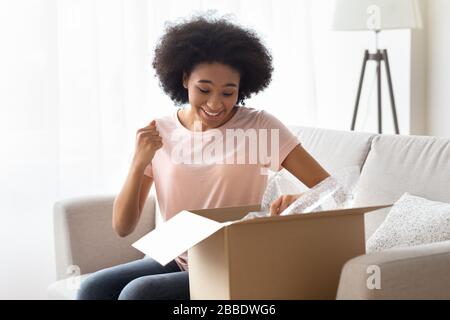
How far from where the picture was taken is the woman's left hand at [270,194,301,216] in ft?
5.72

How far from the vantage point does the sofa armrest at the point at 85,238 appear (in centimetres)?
250

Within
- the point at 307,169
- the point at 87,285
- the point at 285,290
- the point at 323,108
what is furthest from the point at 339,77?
the point at 285,290

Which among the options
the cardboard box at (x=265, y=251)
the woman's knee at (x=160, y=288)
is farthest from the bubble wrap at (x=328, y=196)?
the woman's knee at (x=160, y=288)

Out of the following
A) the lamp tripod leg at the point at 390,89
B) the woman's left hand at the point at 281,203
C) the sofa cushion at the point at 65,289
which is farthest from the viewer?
the lamp tripod leg at the point at 390,89

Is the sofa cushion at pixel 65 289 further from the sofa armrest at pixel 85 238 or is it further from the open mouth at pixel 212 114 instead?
the open mouth at pixel 212 114

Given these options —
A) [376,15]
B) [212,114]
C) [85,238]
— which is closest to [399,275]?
[212,114]

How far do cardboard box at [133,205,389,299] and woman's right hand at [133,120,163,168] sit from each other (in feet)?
1.12

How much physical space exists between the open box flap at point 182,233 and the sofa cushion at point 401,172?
2.01 ft

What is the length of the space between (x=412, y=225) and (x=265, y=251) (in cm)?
64

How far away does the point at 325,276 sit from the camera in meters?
1.61

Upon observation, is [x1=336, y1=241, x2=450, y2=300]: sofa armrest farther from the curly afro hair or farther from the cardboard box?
the curly afro hair

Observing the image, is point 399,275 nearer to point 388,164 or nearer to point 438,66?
A: point 388,164

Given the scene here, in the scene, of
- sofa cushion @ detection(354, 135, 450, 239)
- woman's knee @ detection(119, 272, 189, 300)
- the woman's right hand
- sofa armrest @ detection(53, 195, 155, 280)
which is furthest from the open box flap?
sofa armrest @ detection(53, 195, 155, 280)
